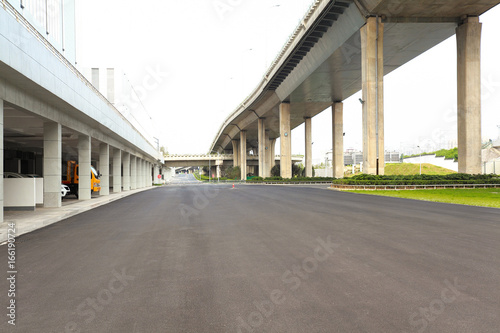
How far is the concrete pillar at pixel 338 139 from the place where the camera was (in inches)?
2430

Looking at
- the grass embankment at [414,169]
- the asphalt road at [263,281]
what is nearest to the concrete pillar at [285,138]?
the grass embankment at [414,169]

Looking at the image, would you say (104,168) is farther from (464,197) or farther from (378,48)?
(378,48)

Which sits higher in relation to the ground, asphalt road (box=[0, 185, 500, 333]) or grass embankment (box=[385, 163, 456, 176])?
grass embankment (box=[385, 163, 456, 176])

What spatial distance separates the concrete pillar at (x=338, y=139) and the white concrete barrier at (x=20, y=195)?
5124cm

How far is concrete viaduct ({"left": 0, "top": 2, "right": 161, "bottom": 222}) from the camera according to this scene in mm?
11672

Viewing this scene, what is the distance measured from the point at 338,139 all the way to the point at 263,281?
59.2m

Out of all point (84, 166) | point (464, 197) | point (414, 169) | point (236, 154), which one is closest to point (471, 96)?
point (464, 197)

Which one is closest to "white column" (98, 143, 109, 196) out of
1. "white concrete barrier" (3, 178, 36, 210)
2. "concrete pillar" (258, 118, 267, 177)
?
"white concrete barrier" (3, 178, 36, 210)

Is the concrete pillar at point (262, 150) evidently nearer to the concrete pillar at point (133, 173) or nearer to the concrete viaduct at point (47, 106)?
the concrete pillar at point (133, 173)

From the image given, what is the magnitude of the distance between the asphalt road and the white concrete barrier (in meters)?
7.63

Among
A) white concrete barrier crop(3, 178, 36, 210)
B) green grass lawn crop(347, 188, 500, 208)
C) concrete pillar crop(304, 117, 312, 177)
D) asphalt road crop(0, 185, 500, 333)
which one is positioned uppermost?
concrete pillar crop(304, 117, 312, 177)

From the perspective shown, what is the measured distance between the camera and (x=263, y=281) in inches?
203

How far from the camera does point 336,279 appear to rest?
17.1 feet

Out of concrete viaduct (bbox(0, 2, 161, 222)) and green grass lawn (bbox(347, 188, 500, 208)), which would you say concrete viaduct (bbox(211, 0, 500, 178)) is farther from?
concrete viaduct (bbox(0, 2, 161, 222))
